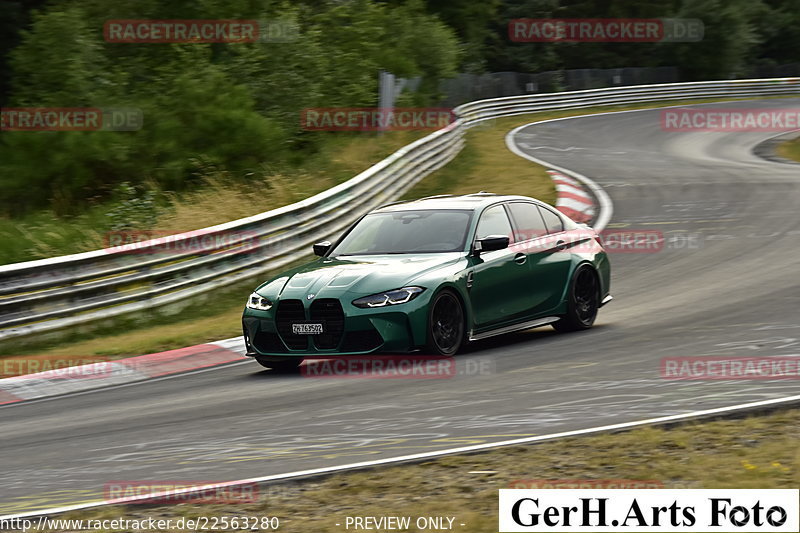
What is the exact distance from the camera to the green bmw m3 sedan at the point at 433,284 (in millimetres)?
9820

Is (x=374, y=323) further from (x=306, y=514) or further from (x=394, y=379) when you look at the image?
(x=306, y=514)

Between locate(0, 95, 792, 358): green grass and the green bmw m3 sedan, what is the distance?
2411 mm

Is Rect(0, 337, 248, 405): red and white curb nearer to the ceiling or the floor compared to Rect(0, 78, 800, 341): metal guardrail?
nearer to the floor

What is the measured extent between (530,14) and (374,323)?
183 ft

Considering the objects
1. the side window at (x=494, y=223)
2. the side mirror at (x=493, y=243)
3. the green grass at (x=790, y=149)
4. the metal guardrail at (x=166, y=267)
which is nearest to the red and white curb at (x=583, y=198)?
the metal guardrail at (x=166, y=267)

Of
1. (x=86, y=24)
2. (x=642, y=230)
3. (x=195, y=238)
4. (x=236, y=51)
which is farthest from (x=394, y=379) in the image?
(x=86, y=24)

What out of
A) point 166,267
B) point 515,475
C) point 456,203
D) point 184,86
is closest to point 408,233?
point 456,203

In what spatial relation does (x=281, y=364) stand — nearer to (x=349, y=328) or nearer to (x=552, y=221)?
(x=349, y=328)

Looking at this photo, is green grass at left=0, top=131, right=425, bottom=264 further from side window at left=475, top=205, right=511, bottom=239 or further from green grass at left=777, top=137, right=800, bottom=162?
green grass at left=777, top=137, right=800, bottom=162

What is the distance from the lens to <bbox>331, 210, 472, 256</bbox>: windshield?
1080cm

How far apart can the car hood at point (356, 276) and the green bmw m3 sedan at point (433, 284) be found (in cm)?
1

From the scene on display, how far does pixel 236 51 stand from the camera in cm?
2841

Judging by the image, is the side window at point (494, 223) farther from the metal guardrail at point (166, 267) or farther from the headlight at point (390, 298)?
the metal guardrail at point (166, 267)

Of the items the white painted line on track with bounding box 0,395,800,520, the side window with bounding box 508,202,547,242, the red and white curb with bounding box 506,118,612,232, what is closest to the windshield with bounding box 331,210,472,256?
the side window with bounding box 508,202,547,242
